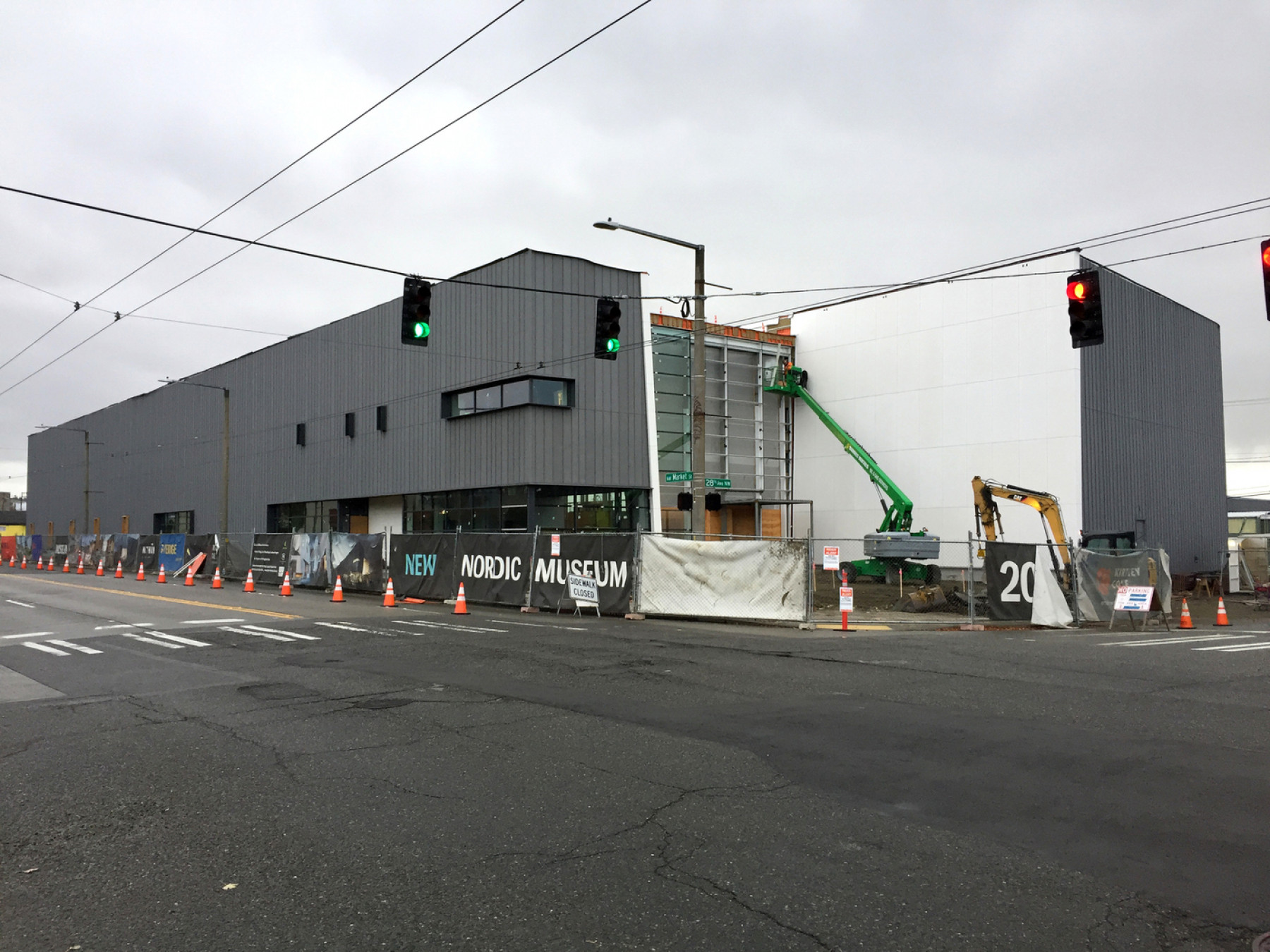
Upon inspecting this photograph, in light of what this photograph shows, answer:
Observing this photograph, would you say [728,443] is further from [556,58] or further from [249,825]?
[249,825]

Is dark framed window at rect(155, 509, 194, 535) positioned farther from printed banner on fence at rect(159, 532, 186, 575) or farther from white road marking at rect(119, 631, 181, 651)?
white road marking at rect(119, 631, 181, 651)

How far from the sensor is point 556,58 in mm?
14469

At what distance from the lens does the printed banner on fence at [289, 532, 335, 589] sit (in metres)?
29.9

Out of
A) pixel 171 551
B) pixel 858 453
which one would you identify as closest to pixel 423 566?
pixel 858 453

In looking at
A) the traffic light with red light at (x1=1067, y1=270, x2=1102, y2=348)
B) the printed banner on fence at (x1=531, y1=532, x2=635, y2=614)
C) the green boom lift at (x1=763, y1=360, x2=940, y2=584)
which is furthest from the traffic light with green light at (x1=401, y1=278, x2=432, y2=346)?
the green boom lift at (x1=763, y1=360, x2=940, y2=584)

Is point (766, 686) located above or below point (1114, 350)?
below

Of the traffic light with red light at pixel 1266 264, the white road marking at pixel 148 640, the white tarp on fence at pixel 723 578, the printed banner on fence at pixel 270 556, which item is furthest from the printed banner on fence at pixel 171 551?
the traffic light with red light at pixel 1266 264

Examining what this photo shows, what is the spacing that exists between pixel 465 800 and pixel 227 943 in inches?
87.6

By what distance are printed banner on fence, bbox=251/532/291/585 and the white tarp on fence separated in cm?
1693

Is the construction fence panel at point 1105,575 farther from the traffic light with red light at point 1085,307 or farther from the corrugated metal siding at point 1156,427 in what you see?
the corrugated metal siding at point 1156,427

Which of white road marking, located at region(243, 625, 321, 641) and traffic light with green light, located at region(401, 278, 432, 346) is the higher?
traffic light with green light, located at region(401, 278, 432, 346)

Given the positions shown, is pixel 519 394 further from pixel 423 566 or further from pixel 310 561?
pixel 423 566

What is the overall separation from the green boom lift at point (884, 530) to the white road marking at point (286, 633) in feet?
53.0

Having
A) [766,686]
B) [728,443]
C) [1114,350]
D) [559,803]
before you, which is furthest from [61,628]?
[1114,350]
